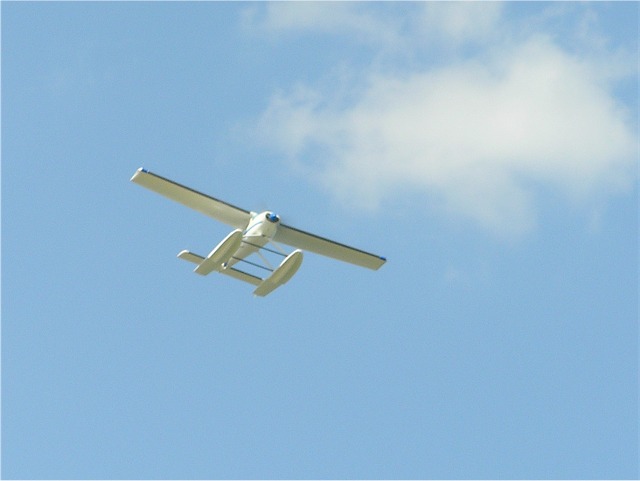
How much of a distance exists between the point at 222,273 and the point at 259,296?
4.64ft

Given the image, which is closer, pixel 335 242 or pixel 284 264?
pixel 284 264

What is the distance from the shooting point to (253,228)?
3678 cm

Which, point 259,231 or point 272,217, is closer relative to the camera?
point 272,217

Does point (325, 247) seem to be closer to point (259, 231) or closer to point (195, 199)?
point (259, 231)

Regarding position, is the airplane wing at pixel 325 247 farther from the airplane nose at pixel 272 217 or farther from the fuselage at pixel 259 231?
the airplane nose at pixel 272 217

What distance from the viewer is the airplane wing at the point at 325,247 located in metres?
38.2

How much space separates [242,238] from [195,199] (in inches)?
88.0

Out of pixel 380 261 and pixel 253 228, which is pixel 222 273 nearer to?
pixel 253 228

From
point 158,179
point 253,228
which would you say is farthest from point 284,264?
point 158,179

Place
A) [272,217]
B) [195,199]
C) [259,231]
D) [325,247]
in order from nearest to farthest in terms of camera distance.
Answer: [272,217]
[259,231]
[195,199]
[325,247]

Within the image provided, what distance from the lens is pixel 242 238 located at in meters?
36.5

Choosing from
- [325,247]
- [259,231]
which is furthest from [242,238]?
[325,247]

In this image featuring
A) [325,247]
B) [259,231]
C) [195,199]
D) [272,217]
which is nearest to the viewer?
[272,217]

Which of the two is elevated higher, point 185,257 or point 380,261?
point 380,261
